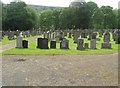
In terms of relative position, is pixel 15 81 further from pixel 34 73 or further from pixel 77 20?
pixel 77 20

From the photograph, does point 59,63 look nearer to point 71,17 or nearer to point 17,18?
point 17,18

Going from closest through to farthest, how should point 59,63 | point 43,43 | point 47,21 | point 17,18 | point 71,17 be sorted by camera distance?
point 59,63 → point 43,43 → point 17,18 → point 71,17 → point 47,21

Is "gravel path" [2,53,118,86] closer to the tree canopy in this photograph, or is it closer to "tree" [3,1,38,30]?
"tree" [3,1,38,30]

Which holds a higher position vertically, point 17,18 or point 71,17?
point 71,17

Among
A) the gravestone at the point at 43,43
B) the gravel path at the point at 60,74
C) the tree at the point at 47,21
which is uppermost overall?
the tree at the point at 47,21

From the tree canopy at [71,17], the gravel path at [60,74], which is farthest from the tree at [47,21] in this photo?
the gravel path at [60,74]

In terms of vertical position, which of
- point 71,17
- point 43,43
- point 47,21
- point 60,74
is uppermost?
point 71,17

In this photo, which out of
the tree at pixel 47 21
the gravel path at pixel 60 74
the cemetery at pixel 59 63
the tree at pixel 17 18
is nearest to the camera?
the gravel path at pixel 60 74

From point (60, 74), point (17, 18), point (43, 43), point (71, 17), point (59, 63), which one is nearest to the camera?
point (60, 74)

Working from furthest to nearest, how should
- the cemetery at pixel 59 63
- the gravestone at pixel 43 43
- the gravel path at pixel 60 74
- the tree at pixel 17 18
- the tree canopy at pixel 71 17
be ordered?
the tree canopy at pixel 71 17, the tree at pixel 17 18, the gravestone at pixel 43 43, the cemetery at pixel 59 63, the gravel path at pixel 60 74

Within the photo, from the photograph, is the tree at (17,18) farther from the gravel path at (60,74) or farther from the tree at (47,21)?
the gravel path at (60,74)

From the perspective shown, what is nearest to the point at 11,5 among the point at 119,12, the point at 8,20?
the point at 8,20

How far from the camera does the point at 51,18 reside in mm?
102562

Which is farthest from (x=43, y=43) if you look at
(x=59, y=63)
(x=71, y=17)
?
(x=71, y=17)
